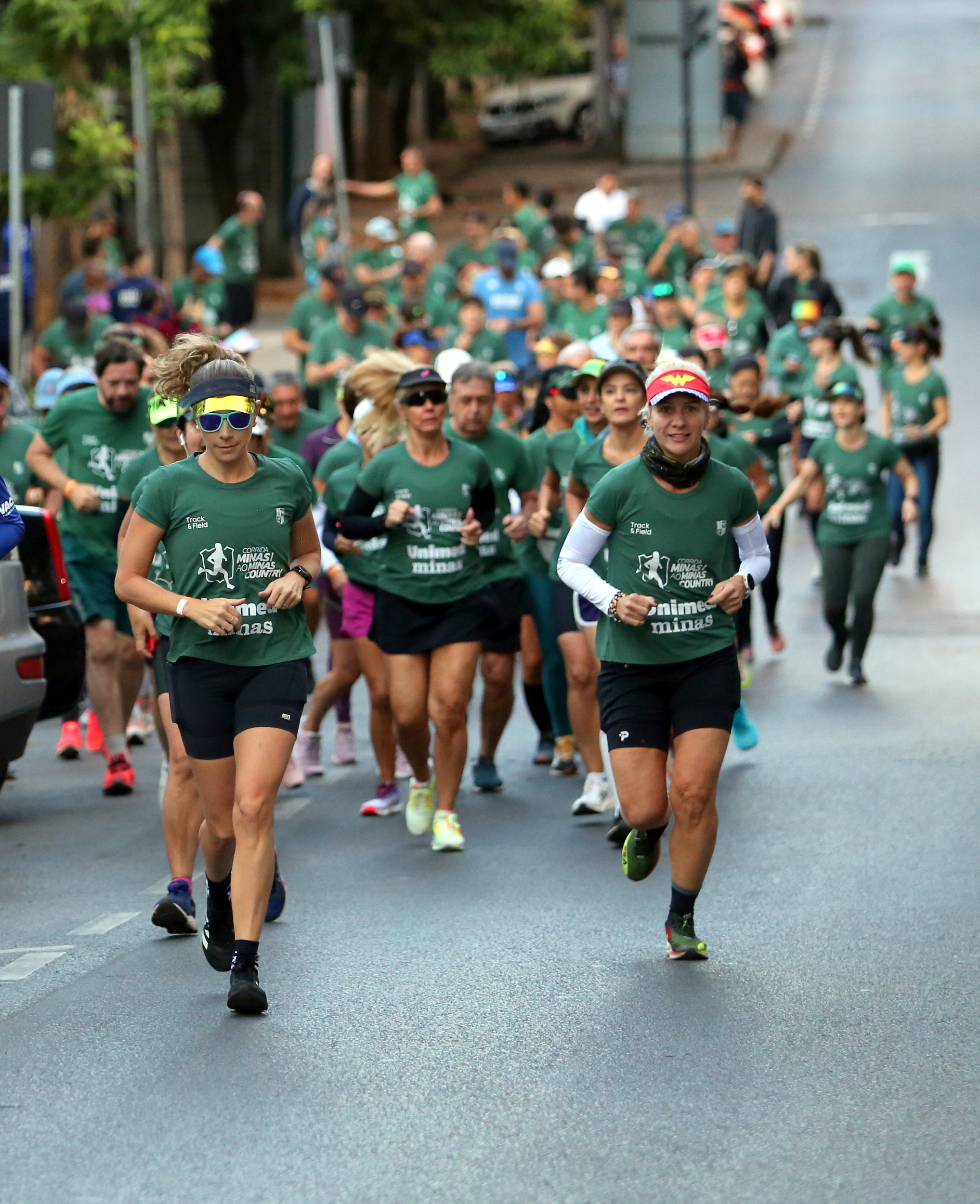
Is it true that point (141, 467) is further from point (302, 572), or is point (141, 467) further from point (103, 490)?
Result: point (302, 572)

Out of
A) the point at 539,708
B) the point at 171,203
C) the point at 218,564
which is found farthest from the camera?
the point at 171,203

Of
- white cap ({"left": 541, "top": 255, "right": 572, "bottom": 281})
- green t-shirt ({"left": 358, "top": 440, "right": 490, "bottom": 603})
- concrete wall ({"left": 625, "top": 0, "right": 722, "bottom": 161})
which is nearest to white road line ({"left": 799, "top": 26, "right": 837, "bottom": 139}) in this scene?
concrete wall ({"left": 625, "top": 0, "right": 722, "bottom": 161})

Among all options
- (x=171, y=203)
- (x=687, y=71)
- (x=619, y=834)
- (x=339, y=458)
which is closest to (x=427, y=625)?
(x=619, y=834)

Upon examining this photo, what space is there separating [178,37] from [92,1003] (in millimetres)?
15596

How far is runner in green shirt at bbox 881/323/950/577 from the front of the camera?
1697cm

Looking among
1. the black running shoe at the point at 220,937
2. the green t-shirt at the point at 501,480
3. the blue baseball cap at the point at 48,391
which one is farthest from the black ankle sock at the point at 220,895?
the blue baseball cap at the point at 48,391

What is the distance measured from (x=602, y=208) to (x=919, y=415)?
9270mm

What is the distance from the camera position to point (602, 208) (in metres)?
25.5

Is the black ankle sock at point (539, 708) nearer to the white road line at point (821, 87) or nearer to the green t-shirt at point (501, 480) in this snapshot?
the green t-shirt at point (501, 480)

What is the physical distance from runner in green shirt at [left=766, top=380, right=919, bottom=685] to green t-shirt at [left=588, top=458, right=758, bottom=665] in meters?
5.99

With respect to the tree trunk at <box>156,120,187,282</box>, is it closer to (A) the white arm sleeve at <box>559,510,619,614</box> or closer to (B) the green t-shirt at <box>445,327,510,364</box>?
(B) the green t-shirt at <box>445,327,510,364</box>

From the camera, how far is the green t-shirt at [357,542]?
9.98 m

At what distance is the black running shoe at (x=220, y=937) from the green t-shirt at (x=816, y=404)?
384 inches

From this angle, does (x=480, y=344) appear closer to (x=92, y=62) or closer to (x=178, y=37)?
(x=178, y=37)
